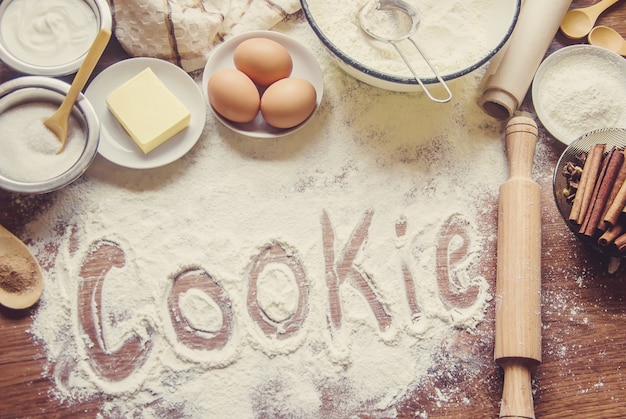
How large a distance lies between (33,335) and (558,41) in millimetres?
1314

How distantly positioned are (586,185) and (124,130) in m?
0.95

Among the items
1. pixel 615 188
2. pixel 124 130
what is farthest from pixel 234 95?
pixel 615 188

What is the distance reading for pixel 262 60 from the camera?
130 cm

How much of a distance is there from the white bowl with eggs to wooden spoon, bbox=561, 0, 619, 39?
1.97 ft

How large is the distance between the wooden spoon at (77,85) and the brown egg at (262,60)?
269mm

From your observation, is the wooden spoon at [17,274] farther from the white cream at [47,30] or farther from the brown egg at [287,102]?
the brown egg at [287,102]

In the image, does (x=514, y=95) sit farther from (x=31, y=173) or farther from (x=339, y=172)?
(x=31, y=173)

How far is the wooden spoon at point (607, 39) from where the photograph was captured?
1438mm

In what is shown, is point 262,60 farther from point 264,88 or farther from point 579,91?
point 579,91

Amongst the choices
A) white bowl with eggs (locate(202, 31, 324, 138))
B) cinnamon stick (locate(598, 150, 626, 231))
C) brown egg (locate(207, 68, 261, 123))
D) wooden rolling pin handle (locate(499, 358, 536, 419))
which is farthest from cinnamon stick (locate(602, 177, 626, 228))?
brown egg (locate(207, 68, 261, 123))

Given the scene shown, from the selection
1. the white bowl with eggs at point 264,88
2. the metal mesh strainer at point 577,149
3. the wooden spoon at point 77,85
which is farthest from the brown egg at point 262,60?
the metal mesh strainer at point 577,149

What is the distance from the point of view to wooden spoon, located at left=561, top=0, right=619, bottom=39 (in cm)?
145

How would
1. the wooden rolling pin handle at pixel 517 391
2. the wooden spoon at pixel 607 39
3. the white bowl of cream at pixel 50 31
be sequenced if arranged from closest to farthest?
the wooden rolling pin handle at pixel 517 391
the white bowl of cream at pixel 50 31
the wooden spoon at pixel 607 39

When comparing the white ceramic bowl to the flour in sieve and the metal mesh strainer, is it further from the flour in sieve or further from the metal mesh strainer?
the metal mesh strainer
